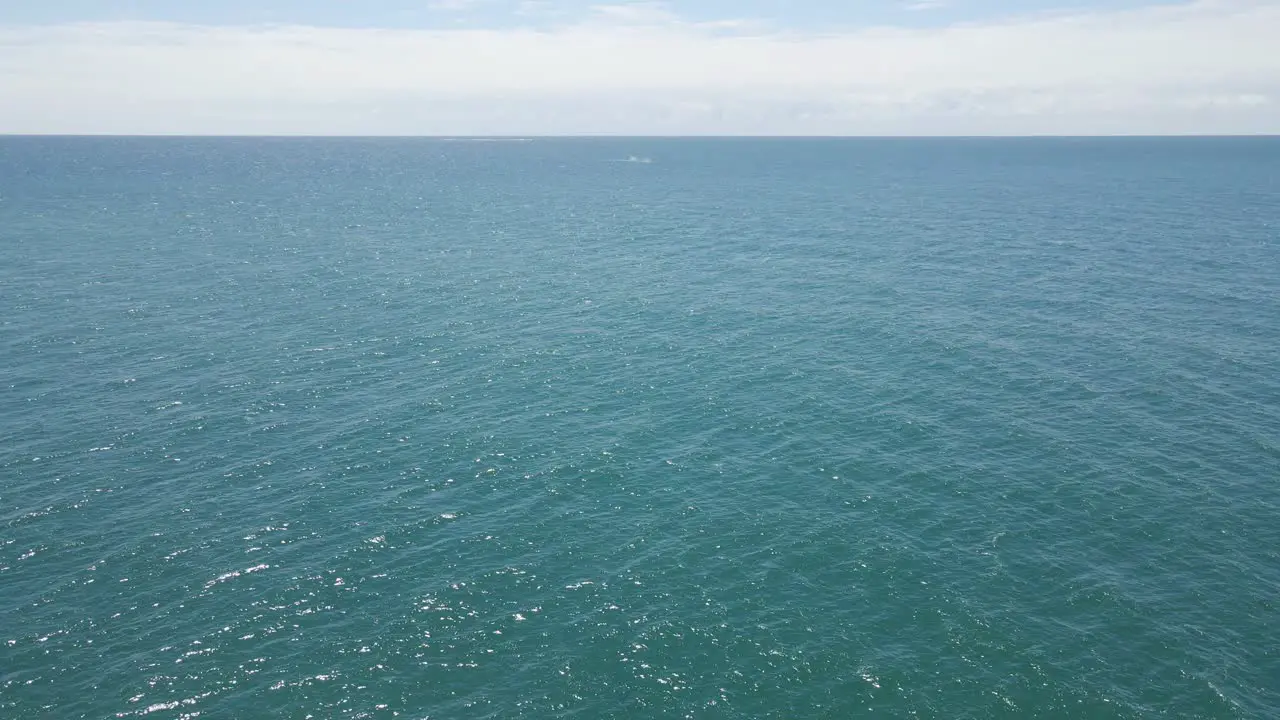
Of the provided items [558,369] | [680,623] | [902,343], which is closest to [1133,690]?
[680,623]

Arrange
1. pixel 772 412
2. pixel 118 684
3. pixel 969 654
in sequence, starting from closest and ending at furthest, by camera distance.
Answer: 1. pixel 118 684
2. pixel 969 654
3. pixel 772 412

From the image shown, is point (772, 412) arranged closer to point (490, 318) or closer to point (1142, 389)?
point (1142, 389)

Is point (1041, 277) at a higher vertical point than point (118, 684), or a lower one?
higher

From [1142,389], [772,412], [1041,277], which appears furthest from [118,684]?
[1041,277]

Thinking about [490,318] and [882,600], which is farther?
[490,318]

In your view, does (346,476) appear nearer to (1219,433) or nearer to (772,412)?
(772,412)

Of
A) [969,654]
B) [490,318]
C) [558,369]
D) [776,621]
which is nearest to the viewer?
[969,654]
